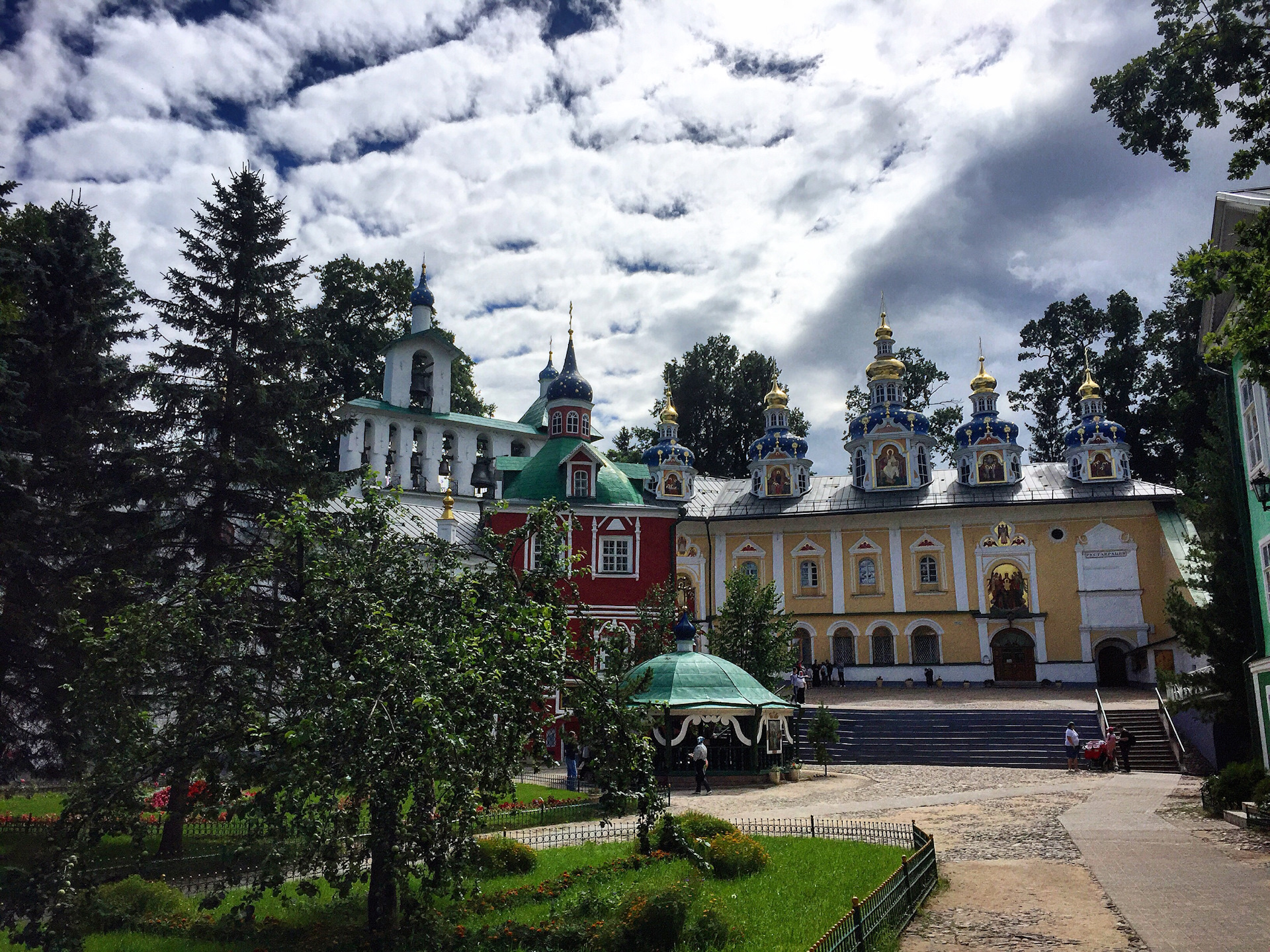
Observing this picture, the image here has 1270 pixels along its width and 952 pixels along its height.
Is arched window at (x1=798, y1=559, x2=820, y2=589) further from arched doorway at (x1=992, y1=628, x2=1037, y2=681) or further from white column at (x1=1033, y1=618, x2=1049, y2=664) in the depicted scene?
white column at (x1=1033, y1=618, x2=1049, y2=664)

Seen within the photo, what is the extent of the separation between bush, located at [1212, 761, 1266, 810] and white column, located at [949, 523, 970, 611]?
24.4 metres

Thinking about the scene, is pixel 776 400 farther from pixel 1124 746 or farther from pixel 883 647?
pixel 1124 746

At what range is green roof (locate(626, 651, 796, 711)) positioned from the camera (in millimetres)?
23953

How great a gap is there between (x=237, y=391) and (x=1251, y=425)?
65.6 ft

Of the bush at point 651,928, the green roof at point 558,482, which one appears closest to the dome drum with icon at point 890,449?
the green roof at point 558,482

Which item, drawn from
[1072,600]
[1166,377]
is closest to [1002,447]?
[1072,600]

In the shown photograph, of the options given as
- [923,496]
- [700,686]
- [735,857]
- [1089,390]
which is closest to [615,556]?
[700,686]

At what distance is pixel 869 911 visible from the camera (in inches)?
348

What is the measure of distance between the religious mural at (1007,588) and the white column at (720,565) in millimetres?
11655

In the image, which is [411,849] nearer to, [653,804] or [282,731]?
[282,731]

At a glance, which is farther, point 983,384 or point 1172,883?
point 983,384

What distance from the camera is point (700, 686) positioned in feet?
81.1

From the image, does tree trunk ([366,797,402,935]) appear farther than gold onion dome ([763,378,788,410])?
No

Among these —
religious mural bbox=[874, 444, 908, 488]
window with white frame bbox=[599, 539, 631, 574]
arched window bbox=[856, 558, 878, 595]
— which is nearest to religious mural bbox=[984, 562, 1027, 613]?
arched window bbox=[856, 558, 878, 595]
